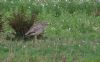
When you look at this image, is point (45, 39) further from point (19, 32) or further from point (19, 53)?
point (19, 53)

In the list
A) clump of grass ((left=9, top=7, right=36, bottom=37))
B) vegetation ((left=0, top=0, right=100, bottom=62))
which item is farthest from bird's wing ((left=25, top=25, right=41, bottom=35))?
clump of grass ((left=9, top=7, right=36, bottom=37))

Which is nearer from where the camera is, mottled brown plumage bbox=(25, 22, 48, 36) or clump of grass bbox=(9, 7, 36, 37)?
mottled brown plumage bbox=(25, 22, 48, 36)

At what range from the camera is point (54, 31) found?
1176 centimetres

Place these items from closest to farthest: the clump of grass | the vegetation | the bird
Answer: the vegetation < the bird < the clump of grass

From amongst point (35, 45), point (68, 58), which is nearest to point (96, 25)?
point (35, 45)

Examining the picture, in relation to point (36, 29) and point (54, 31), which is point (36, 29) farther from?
point (54, 31)

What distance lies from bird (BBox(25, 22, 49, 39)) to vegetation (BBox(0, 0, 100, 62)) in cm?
19

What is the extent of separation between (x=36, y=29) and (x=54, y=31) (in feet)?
2.66

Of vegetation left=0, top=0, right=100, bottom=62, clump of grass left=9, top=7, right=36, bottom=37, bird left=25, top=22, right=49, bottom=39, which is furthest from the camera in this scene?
clump of grass left=9, top=7, right=36, bottom=37

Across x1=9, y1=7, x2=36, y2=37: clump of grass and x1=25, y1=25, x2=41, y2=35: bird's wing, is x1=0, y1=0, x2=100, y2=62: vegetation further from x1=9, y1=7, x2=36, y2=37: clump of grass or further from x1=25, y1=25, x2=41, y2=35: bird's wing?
x1=25, y1=25, x2=41, y2=35: bird's wing

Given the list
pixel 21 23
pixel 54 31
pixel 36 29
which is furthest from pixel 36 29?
pixel 54 31

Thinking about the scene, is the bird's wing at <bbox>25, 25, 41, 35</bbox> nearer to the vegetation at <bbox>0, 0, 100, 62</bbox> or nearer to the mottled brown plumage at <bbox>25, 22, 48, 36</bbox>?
the mottled brown plumage at <bbox>25, 22, 48, 36</bbox>

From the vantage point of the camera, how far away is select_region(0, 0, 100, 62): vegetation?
9.30 metres

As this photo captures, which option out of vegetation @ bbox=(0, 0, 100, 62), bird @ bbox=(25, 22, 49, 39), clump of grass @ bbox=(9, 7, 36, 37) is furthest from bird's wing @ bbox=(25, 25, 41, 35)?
clump of grass @ bbox=(9, 7, 36, 37)
